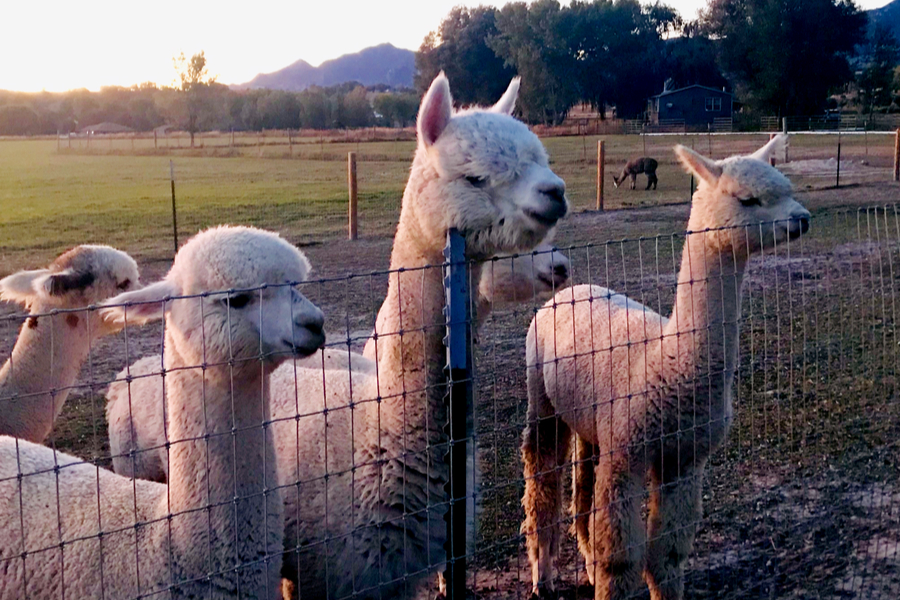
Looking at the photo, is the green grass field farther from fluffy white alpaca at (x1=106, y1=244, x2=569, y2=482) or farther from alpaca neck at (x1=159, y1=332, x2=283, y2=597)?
alpaca neck at (x1=159, y1=332, x2=283, y2=597)

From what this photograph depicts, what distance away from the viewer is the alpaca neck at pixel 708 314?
4.06m

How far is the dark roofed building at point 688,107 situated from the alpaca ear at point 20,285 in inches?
1970

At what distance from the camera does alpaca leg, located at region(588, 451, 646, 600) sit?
3.97 m

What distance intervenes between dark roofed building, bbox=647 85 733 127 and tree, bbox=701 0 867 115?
278 cm

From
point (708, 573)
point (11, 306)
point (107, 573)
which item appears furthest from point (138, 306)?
point (11, 306)

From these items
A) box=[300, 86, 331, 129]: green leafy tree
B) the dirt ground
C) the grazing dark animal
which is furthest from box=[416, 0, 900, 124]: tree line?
the dirt ground

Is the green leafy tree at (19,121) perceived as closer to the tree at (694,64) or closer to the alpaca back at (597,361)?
the tree at (694,64)

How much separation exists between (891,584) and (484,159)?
9.94 ft

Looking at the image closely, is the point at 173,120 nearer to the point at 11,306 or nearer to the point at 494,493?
the point at 11,306

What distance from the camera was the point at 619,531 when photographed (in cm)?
398

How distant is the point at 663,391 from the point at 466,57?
5556 centimetres

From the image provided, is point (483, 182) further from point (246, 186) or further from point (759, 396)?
point (246, 186)

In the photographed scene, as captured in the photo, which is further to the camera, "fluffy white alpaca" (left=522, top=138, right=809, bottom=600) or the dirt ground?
the dirt ground

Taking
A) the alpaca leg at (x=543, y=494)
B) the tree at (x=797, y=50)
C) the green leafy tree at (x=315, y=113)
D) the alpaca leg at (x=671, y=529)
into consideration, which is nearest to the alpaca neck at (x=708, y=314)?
the alpaca leg at (x=671, y=529)
